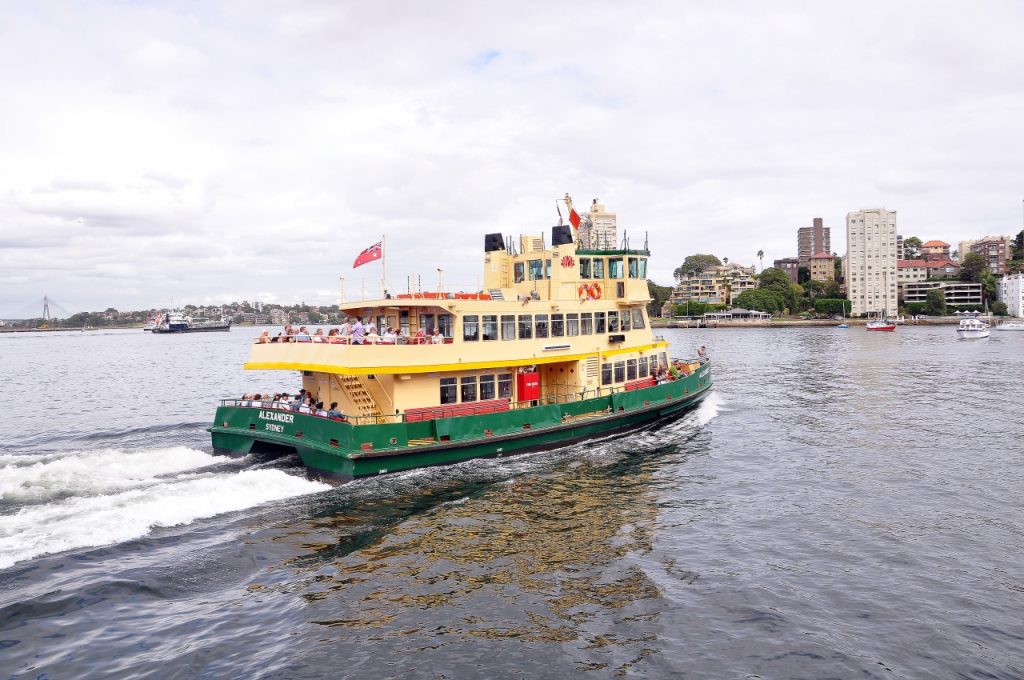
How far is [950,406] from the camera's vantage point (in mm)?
35688

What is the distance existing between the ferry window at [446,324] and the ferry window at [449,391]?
5.22 ft

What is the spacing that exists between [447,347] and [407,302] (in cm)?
203

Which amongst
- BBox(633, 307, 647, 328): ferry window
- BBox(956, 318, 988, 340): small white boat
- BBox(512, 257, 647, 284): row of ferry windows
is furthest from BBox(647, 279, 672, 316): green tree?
BBox(512, 257, 647, 284): row of ferry windows

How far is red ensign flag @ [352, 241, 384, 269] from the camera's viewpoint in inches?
875

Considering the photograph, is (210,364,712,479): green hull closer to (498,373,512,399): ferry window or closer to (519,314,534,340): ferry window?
(498,373,512,399): ferry window

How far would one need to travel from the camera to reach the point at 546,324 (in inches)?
1016

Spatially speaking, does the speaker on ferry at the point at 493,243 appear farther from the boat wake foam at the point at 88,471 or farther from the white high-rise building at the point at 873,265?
the white high-rise building at the point at 873,265

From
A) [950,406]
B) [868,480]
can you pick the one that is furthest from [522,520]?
[950,406]

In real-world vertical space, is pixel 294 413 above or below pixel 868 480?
above

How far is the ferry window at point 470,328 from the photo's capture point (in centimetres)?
2300

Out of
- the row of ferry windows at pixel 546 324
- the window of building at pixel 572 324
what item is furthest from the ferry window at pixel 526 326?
the window of building at pixel 572 324

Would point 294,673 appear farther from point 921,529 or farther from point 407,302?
point 921,529

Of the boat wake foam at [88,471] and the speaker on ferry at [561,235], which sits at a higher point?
the speaker on ferry at [561,235]

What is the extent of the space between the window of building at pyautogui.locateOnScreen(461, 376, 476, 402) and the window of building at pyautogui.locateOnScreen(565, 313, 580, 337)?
510cm
